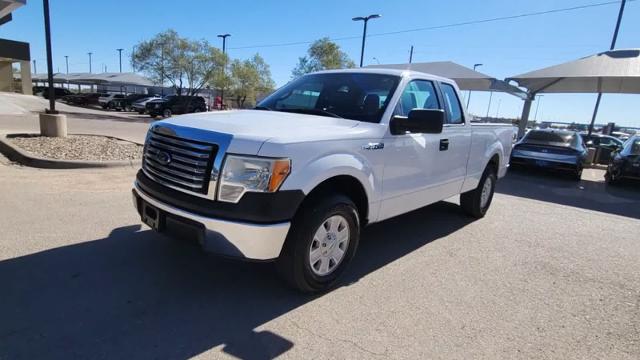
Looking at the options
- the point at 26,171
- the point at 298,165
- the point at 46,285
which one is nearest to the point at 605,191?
the point at 298,165

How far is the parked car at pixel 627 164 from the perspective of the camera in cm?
1028

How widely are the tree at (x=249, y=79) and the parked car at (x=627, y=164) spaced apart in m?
31.9

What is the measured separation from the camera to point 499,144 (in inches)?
240

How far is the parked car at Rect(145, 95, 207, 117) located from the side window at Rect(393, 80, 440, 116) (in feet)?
87.7

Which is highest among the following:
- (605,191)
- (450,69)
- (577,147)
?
(450,69)

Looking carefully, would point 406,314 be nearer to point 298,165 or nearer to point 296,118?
point 298,165

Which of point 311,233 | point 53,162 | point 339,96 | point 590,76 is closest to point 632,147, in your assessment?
point 590,76

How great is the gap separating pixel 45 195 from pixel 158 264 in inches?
117

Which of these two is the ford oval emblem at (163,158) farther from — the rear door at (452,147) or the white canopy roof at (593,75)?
the white canopy roof at (593,75)

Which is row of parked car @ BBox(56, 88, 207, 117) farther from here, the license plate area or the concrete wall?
the license plate area

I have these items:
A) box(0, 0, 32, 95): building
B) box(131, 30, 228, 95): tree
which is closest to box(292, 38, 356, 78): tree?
box(131, 30, 228, 95): tree

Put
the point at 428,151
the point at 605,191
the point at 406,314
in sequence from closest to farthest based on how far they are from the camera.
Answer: the point at 406,314
the point at 428,151
the point at 605,191

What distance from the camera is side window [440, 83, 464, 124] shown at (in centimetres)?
482

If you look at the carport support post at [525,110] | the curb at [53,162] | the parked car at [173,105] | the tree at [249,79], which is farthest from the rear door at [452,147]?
the tree at [249,79]
